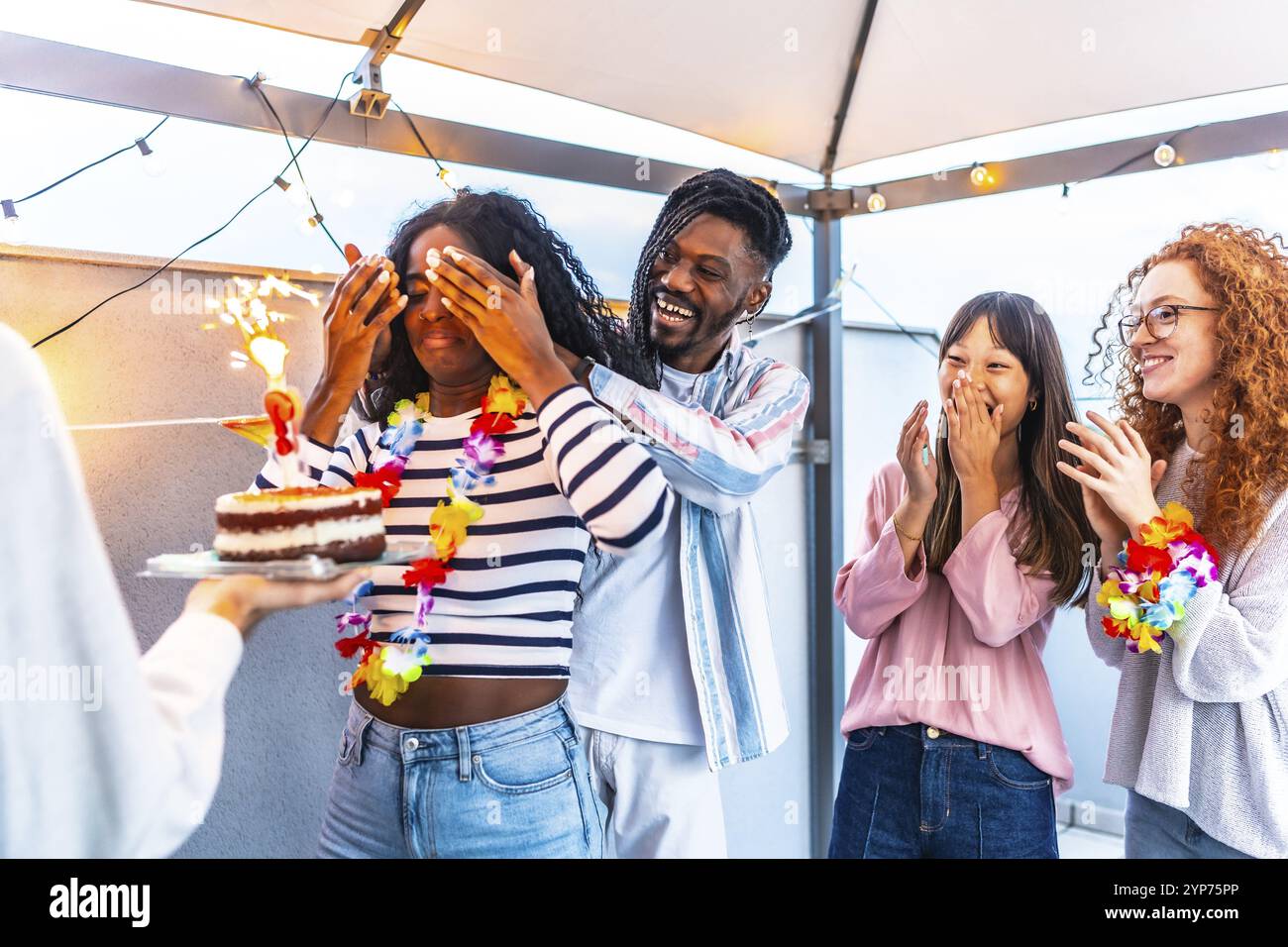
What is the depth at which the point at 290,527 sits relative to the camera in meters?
1.22

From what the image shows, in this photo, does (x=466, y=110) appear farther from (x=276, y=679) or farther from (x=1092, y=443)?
(x=1092, y=443)

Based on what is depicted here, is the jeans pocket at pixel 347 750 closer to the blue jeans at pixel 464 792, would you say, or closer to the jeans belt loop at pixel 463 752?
the blue jeans at pixel 464 792

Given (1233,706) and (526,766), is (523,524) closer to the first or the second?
(526,766)

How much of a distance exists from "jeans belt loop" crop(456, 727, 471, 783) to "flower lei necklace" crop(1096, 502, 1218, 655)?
3.57 feet

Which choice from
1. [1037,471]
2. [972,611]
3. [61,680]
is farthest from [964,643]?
[61,680]

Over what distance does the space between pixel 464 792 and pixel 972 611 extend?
3.14 feet

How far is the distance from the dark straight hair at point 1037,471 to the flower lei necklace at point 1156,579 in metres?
0.12

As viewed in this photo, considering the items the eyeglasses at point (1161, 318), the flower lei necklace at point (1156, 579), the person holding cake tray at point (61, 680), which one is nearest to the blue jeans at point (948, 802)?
the flower lei necklace at point (1156, 579)

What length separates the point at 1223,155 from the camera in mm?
2135

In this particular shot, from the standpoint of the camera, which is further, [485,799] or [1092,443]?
[1092,443]

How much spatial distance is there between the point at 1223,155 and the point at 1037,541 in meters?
0.99

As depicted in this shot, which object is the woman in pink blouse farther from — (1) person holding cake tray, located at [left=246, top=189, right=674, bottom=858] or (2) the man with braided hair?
(1) person holding cake tray, located at [left=246, top=189, right=674, bottom=858]
